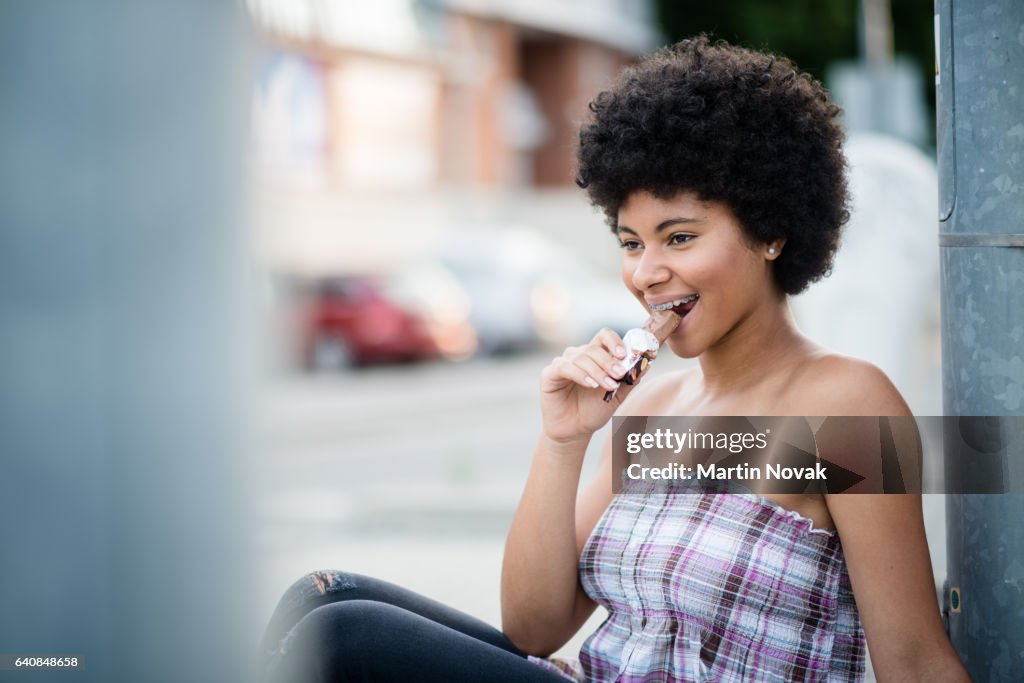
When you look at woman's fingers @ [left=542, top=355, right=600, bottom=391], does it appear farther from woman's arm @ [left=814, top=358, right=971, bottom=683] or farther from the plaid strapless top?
woman's arm @ [left=814, top=358, right=971, bottom=683]

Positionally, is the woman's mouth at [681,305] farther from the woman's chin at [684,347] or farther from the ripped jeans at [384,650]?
the ripped jeans at [384,650]

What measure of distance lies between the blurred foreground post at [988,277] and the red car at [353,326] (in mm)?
14092

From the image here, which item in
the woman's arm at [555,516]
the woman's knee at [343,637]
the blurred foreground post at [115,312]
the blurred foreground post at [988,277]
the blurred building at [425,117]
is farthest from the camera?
the blurred building at [425,117]

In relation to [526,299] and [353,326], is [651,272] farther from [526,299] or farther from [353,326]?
[526,299]

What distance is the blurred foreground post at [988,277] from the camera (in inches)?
74.4

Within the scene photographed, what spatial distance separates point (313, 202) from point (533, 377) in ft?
27.0

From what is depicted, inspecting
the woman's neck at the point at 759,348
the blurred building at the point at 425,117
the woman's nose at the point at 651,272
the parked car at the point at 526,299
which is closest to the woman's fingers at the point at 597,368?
the woman's nose at the point at 651,272

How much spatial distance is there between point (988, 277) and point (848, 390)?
0.32 meters

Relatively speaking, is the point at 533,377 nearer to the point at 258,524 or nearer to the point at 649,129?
the point at 649,129

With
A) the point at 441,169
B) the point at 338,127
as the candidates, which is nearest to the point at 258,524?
the point at 338,127

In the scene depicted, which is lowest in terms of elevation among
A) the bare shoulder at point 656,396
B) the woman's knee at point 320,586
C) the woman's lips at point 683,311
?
the woman's knee at point 320,586

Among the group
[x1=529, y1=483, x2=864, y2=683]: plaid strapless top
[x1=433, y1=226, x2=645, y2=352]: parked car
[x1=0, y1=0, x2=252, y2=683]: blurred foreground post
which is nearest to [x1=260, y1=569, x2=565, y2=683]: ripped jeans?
[x1=529, y1=483, x2=864, y2=683]: plaid strapless top

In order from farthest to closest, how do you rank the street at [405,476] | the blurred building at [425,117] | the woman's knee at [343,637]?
1. the blurred building at [425,117]
2. the street at [405,476]
3. the woman's knee at [343,637]

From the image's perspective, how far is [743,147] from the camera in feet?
7.45
